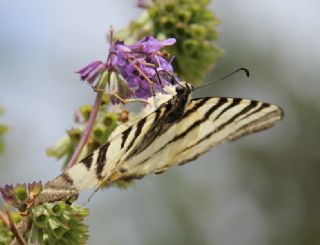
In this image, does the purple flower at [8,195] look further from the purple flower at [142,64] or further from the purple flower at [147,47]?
the purple flower at [147,47]

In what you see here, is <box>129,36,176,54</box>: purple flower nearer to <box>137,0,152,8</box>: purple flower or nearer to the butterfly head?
the butterfly head

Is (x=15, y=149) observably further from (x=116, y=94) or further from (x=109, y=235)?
(x=116, y=94)

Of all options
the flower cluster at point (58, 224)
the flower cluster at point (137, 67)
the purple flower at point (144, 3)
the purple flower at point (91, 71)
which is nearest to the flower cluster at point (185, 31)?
the purple flower at point (144, 3)

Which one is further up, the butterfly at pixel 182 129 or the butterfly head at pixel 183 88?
the butterfly head at pixel 183 88

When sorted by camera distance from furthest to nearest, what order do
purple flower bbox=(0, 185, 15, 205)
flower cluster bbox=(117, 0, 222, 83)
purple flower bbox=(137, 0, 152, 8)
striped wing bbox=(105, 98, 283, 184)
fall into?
purple flower bbox=(137, 0, 152, 8) → flower cluster bbox=(117, 0, 222, 83) → striped wing bbox=(105, 98, 283, 184) → purple flower bbox=(0, 185, 15, 205)

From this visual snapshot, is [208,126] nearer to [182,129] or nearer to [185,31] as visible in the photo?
[182,129]

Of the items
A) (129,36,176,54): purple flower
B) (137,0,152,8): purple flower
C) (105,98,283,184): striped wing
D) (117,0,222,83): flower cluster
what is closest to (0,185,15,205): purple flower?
(105,98,283,184): striped wing

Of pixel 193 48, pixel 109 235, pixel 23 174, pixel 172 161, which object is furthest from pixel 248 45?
pixel 172 161

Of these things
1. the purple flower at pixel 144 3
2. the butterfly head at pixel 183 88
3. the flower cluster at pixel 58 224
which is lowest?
the flower cluster at pixel 58 224
